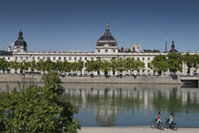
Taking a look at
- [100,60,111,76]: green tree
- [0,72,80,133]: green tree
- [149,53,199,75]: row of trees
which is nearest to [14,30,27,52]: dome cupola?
[100,60,111,76]: green tree

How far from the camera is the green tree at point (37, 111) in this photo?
14820 millimetres

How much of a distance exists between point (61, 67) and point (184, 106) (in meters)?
63.7

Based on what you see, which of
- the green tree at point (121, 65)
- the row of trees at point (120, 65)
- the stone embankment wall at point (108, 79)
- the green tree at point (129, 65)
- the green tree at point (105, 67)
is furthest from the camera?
the green tree at point (129, 65)

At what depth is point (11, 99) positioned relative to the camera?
16.0 metres

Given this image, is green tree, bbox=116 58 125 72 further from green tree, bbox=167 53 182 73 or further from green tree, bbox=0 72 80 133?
green tree, bbox=0 72 80 133

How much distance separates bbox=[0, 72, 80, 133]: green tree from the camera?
48.6 feet

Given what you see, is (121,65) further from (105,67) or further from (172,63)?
(172,63)

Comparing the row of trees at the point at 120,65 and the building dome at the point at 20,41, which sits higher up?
the building dome at the point at 20,41

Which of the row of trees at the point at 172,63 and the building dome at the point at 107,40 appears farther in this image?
the building dome at the point at 107,40

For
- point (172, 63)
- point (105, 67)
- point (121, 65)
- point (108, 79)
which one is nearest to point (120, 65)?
point (121, 65)

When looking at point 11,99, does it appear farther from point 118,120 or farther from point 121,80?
point 121,80

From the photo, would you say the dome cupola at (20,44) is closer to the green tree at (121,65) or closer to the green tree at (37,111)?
the green tree at (121,65)

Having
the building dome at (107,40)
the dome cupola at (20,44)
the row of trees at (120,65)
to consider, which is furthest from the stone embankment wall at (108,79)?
the dome cupola at (20,44)

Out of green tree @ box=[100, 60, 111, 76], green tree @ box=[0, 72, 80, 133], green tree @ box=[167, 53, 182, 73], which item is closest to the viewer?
green tree @ box=[0, 72, 80, 133]
